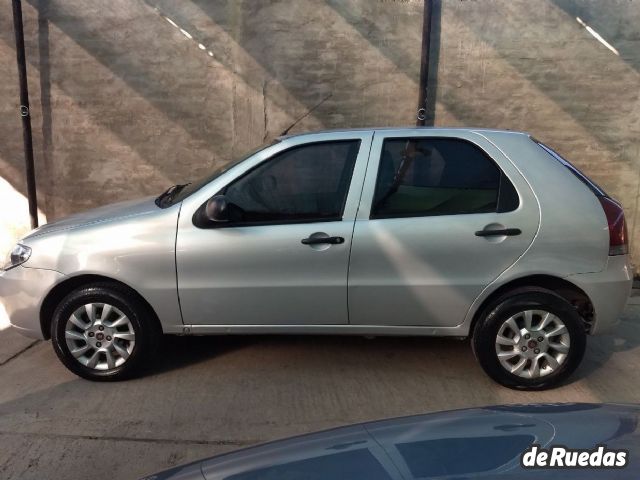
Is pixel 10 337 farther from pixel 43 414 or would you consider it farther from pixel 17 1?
pixel 17 1

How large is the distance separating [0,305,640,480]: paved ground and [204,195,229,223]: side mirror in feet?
3.81

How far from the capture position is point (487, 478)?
4.97 feet

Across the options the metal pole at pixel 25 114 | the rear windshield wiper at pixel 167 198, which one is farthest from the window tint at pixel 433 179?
the metal pole at pixel 25 114

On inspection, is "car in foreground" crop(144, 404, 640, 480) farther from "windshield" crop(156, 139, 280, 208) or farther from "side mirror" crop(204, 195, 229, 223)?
"windshield" crop(156, 139, 280, 208)

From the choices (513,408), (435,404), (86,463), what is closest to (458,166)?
(435,404)

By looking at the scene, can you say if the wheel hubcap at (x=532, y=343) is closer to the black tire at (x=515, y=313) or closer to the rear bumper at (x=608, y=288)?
the black tire at (x=515, y=313)

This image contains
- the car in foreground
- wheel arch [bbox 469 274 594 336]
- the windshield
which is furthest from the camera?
the windshield

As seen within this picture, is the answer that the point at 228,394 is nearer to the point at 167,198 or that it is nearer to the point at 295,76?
the point at 167,198

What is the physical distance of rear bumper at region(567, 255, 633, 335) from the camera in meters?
3.64

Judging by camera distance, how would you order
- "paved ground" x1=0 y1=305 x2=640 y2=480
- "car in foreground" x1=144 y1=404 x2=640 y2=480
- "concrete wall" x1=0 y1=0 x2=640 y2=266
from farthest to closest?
"concrete wall" x1=0 y1=0 x2=640 y2=266 < "paved ground" x1=0 y1=305 x2=640 y2=480 < "car in foreground" x1=144 y1=404 x2=640 y2=480

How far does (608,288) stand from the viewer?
3.66 m

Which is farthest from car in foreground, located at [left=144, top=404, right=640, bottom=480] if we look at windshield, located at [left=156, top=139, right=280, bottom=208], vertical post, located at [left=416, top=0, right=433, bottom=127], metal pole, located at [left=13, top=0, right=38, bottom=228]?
metal pole, located at [left=13, top=0, right=38, bottom=228]

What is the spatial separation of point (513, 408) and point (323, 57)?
17.2 feet

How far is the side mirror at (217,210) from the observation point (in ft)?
11.8
